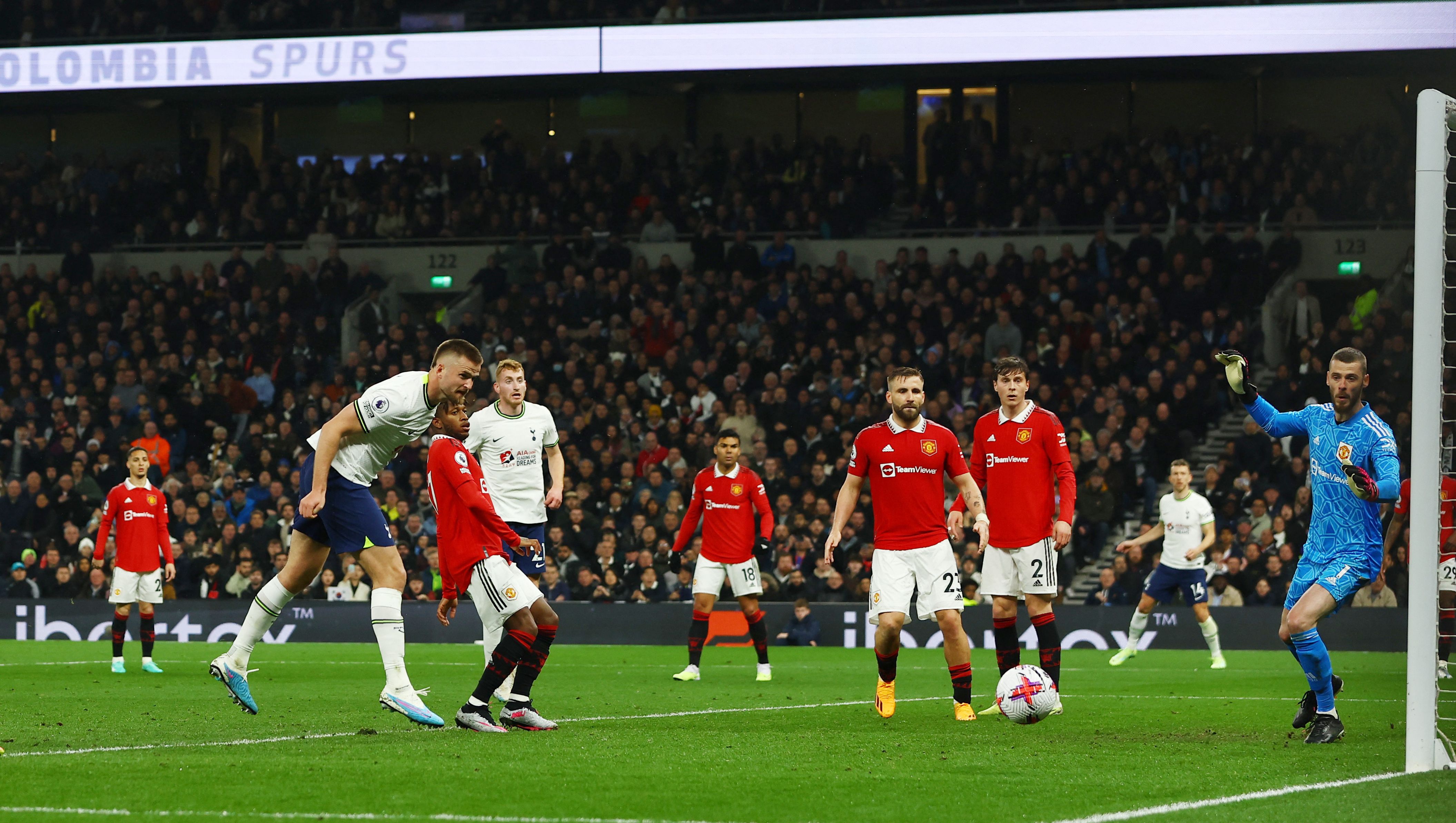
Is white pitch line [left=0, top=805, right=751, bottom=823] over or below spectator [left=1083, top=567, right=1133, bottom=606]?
over

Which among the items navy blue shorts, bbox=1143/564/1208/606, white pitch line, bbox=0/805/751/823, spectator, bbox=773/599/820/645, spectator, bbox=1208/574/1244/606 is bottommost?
spectator, bbox=773/599/820/645

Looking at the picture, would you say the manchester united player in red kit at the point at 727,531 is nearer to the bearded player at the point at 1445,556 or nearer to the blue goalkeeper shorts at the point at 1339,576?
the bearded player at the point at 1445,556

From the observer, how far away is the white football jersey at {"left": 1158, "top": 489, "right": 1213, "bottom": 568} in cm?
1834

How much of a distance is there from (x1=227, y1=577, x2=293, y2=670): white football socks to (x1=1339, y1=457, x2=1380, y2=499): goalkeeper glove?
6.19 metres

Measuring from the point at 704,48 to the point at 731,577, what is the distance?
13.0 metres

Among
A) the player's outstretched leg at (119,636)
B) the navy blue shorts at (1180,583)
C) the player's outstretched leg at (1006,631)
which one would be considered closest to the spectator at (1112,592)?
the navy blue shorts at (1180,583)

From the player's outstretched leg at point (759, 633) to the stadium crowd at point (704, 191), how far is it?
13799mm

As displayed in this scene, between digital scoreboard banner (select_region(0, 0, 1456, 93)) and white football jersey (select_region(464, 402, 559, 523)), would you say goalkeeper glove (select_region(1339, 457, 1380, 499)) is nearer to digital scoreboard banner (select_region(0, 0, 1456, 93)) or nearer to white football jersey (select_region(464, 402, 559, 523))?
white football jersey (select_region(464, 402, 559, 523))

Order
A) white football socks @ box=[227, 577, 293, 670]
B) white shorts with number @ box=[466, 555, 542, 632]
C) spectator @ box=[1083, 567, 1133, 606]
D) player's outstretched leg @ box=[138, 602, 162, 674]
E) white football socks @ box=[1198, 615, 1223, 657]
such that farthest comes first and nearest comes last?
spectator @ box=[1083, 567, 1133, 606], white football socks @ box=[1198, 615, 1223, 657], player's outstretched leg @ box=[138, 602, 162, 674], white football socks @ box=[227, 577, 293, 670], white shorts with number @ box=[466, 555, 542, 632]

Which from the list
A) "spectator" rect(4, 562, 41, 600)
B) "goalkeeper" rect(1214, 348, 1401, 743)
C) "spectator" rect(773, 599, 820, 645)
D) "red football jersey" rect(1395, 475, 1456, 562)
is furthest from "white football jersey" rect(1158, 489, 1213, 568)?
"spectator" rect(4, 562, 41, 600)

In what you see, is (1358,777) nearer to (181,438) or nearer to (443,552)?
(443,552)

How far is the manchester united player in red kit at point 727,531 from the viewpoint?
1578cm

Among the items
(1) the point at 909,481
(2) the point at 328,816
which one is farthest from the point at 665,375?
(2) the point at 328,816

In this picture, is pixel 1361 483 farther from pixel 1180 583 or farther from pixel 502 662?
pixel 1180 583
